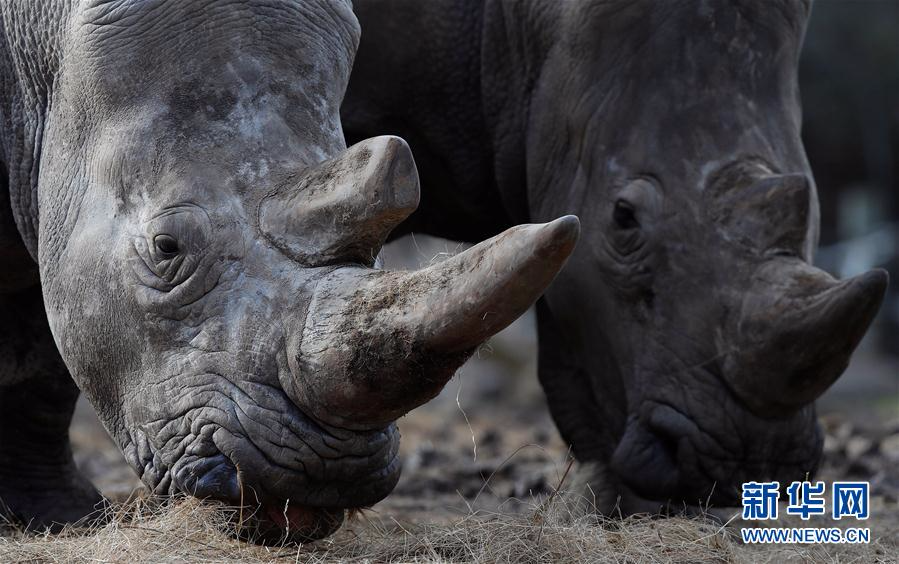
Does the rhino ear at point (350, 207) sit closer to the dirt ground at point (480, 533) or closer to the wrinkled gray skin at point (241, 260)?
the wrinkled gray skin at point (241, 260)

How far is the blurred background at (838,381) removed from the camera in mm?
6738

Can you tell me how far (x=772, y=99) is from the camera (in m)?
5.23

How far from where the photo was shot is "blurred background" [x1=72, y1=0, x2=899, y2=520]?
674cm

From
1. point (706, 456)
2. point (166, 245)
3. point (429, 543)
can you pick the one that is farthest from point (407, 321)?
point (706, 456)

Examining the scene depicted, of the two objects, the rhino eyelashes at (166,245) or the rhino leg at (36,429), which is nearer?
the rhino eyelashes at (166,245)

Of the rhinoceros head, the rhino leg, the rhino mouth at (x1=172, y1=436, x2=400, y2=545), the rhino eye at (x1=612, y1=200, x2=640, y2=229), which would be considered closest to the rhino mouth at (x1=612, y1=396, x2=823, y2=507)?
the rhinoceros head

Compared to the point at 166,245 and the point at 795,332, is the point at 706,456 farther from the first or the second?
the point at 166,245

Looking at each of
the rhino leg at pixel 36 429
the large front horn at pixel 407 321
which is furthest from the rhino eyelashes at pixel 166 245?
the rhino leg at pixel 36 429

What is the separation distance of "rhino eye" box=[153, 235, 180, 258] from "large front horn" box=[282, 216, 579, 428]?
43cm

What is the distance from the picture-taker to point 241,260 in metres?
3.62

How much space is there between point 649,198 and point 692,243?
23 cm

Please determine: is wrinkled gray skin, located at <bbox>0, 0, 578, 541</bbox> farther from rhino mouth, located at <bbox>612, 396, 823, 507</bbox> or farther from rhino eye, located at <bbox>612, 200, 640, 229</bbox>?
rhino mouth, located at <bbox>612, 396, 823, 507</bbox>

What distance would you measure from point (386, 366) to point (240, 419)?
44cm

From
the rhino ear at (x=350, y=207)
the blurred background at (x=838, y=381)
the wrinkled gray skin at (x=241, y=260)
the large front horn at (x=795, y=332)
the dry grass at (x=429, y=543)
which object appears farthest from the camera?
the blurred background at (x=838, y=381)
